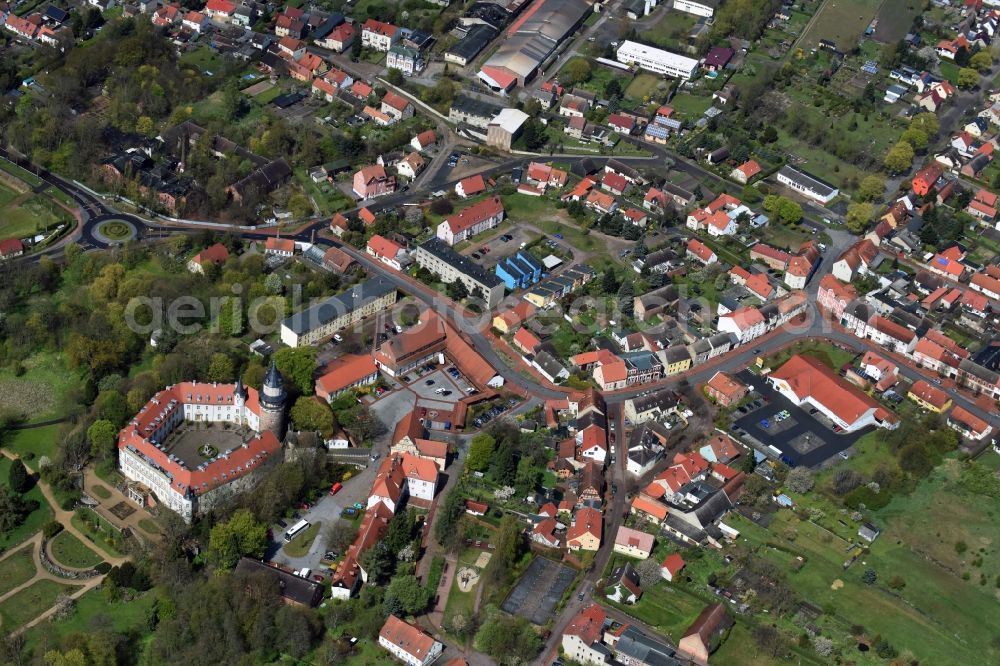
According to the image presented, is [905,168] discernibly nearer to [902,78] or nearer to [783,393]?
[902,78]

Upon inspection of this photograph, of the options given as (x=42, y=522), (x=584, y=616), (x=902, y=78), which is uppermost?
(x=902, y=78)

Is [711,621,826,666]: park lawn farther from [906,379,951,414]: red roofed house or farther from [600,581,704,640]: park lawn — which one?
[906,379,951,414]: red roofed house

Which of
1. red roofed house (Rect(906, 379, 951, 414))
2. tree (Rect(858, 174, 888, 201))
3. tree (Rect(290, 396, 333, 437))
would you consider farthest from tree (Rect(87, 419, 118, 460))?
tree (Rect(858, 174, 888, 201))

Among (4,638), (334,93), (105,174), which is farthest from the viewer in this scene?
(334,93)

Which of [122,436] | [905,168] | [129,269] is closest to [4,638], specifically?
[122,436]

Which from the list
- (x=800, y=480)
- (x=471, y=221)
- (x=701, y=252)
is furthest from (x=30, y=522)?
(x=701, y=252)

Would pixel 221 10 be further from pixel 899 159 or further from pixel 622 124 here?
pixel 899 159

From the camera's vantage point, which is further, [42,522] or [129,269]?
[129,269]

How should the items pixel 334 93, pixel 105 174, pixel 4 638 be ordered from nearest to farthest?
pixel 4 638 → pixel 105 174 → pixel 334 93

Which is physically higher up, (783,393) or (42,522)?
(783,393)
